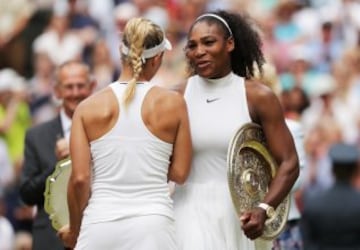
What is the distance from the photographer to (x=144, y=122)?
8.55 meters

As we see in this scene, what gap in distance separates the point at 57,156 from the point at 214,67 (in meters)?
1.63

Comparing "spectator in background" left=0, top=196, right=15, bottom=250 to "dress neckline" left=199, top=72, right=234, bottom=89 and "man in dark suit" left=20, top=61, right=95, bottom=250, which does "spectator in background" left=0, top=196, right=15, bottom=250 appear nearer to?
"man in dark suit" left=20, top=61, right=95, bottom=250

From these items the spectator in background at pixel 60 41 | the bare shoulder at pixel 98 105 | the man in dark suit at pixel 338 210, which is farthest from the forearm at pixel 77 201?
the spectator in background at pixel 60 41

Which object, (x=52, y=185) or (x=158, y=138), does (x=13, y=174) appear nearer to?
(x=52, y=185)

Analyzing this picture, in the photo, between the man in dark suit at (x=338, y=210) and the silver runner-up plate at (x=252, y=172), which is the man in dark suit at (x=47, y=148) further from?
the man in dark suit at (x=338, y=210)

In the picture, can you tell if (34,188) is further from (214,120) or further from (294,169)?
(294,169)

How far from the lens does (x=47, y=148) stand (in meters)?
10.6

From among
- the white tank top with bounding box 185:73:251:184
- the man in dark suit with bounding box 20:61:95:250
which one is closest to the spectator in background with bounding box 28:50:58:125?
the man in dark suit with bounding box 20:61:95:250

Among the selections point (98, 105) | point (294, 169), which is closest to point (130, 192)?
point (98, 105)

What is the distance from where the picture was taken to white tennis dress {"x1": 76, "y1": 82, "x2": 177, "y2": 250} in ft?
27.9

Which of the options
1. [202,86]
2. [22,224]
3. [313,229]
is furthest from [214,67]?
[22,224]

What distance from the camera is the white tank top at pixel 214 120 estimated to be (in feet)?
29.2

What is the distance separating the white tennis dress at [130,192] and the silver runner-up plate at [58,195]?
115 cm

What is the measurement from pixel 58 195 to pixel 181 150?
140 centimetres
